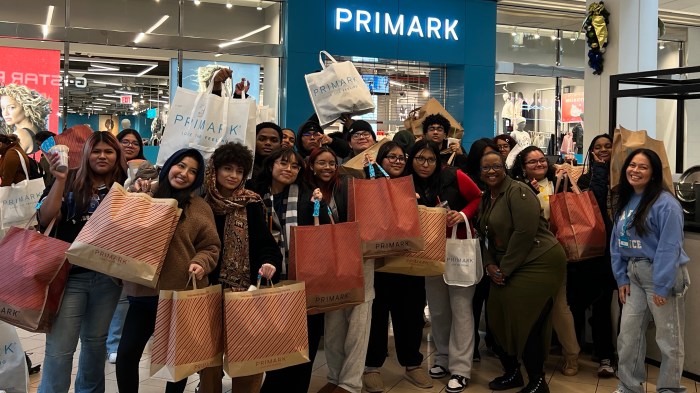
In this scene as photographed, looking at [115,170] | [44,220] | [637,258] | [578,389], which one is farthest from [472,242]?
[44,220]

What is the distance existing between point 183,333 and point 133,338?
0.41m

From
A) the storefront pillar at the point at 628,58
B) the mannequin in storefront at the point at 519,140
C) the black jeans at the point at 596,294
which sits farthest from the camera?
the storefront pillar at the point at 628,58

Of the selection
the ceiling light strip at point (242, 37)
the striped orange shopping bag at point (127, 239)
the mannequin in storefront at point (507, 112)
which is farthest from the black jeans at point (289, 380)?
the mannequin in storefront at point (507, 112)

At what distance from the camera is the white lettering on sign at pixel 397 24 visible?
9289 mm

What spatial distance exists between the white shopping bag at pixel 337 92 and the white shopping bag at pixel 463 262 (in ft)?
3.86

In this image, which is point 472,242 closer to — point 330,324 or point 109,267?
point 330,324

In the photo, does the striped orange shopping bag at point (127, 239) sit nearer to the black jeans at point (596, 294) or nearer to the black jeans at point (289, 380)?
the black jeans at point (289, 380)

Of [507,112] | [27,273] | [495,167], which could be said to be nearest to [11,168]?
[27,273]

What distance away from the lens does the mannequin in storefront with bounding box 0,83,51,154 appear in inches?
308

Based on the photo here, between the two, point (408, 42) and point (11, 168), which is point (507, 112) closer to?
point (408, 42)

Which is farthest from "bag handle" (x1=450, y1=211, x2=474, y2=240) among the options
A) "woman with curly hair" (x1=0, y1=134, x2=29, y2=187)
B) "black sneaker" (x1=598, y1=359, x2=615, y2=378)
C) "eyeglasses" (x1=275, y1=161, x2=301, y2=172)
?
"woman with curly hair" (x1=0, y1=134, x2=29, y2=187)

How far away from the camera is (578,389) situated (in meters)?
3.88

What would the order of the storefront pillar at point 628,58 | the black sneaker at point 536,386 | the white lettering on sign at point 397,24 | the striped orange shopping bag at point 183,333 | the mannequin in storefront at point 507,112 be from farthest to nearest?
the mannequin in storefront at point 507,112 → the white lettering on sign at point 397,24 → the storefront pillar at point 628,58 → the black sneaker at point 536,386 → the striped orange shopping bag at point 183,333

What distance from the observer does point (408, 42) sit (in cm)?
973
